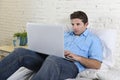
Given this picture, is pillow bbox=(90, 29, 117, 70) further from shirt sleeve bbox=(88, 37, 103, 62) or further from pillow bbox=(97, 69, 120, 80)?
pillow bbox=(97, 69, 120, 80)

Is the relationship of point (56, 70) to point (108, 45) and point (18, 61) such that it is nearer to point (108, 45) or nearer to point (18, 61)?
point (18, 61)

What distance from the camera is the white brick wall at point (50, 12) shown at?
8.20 feet

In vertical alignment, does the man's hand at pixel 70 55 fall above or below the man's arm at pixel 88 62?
above

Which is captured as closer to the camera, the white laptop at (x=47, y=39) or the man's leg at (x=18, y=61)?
the white laptop at (x=47, y=39)

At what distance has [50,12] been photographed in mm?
3078

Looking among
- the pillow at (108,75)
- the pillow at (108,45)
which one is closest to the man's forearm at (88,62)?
the pillow at (108,45)

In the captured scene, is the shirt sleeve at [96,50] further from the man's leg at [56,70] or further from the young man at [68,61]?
the man's leg at [56,70]

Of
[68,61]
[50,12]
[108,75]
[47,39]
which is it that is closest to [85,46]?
[68,61]

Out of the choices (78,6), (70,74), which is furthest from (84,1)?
(70,74)

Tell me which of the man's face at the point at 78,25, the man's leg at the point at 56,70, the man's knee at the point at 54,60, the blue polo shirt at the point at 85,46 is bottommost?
the man's leg at the point at 56,70

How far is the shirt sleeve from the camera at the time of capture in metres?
2.14

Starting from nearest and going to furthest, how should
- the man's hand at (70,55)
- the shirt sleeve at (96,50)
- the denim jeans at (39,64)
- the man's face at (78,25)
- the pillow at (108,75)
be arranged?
the pillow at (108,75) → the denim jeans at (39,64) → the man's hand at (70,55) → the shirt sleeve at (96,50) → the man's face at (78,25)

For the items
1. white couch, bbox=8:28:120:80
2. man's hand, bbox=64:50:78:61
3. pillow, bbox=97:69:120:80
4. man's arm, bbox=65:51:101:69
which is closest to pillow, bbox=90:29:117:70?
white couch, bbox=8:28:120:80

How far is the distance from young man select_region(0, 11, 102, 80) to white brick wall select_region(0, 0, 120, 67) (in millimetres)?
338
